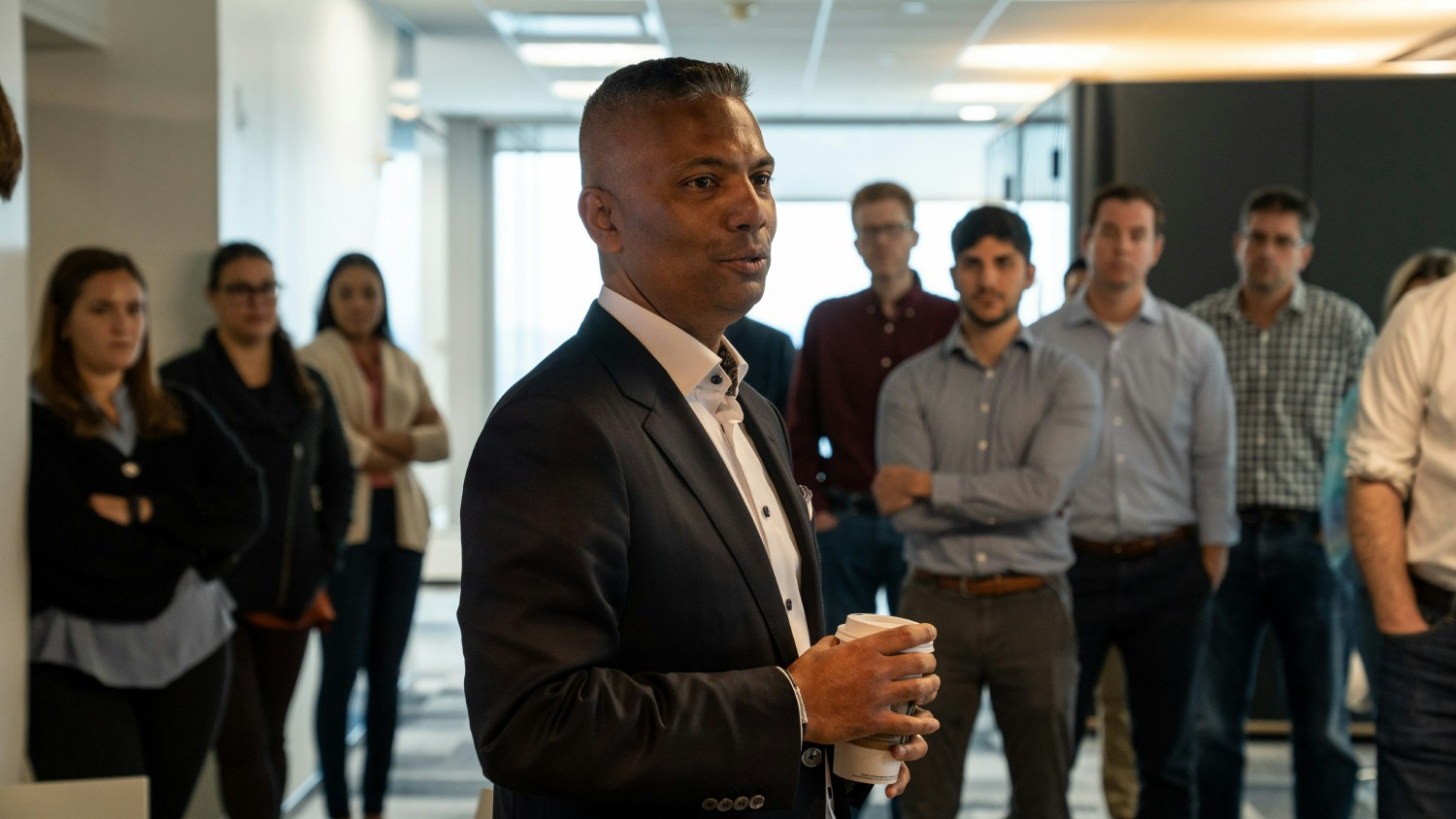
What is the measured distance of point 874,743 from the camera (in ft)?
4.32

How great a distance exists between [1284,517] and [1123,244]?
89 centimetres

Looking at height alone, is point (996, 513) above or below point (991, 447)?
below

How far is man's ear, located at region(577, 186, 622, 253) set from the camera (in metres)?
1.32

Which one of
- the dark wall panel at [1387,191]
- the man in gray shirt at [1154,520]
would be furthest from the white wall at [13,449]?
the dark wall panel at [1387,191]

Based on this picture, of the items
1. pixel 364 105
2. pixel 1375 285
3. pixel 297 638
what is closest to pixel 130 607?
pixel 297 638

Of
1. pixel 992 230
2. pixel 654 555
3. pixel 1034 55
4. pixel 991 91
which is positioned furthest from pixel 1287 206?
pixel 991 91

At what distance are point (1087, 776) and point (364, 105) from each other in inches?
151

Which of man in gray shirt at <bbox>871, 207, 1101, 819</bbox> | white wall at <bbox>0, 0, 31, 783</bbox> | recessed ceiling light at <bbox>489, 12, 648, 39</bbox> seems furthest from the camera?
recessed ceiling light at <bbox>489, 12, 648, 39</bbox>

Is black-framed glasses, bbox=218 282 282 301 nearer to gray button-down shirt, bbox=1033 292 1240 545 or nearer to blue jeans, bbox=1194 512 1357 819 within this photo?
A: gray button-down shirt, bbox=1033 292 1240 545

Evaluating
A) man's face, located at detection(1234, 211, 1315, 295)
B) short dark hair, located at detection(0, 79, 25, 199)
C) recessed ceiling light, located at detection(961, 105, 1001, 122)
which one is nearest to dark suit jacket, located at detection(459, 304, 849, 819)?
short dark hair, located at detection(0, 79, 25, 199)

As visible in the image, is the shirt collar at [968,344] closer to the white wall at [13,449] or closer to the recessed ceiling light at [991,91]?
the white wall at [13,449]

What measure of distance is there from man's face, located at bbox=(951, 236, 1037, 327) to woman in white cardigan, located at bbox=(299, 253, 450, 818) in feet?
6.55

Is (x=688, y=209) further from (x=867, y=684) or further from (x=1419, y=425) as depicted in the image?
(x=1419, y=425)

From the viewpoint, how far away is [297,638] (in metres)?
3.62
